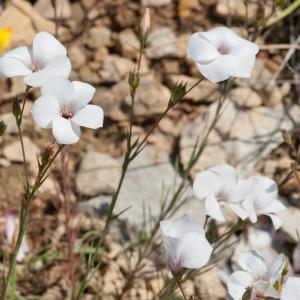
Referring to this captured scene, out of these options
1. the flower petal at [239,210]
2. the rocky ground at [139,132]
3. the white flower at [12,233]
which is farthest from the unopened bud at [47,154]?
the white flower at [12,233]

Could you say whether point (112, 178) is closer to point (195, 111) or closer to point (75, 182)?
point (75, 182)

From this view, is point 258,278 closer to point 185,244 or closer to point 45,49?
point 185,244

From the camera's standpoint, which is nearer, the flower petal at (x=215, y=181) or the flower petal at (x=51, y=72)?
the flower petal at (x=51, y=72)

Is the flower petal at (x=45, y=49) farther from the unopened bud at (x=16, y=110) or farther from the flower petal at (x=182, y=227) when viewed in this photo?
the flower petal at (x=182, y=227)

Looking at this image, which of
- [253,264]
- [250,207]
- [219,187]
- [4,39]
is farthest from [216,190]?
[4,39]

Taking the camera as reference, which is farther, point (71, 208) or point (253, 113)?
point (253, 113)

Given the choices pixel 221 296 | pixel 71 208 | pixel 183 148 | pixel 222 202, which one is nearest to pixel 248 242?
pixel 221 296

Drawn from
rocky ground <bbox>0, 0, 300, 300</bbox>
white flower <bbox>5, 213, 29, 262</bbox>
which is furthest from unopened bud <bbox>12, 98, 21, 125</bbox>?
white flower <bbox>5, 213, 29, 262</bbox>

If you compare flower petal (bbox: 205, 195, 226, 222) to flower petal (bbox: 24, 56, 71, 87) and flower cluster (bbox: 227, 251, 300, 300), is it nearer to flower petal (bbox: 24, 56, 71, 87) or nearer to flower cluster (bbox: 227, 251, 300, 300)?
flower cluster (bbox: 227, 251, 300, 300)
